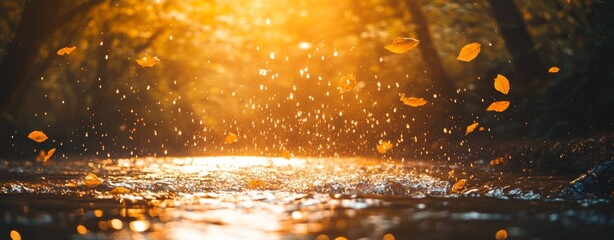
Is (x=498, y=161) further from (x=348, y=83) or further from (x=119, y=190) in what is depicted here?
(x=119, y=190)

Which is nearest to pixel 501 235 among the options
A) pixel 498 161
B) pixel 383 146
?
pixel 498 161

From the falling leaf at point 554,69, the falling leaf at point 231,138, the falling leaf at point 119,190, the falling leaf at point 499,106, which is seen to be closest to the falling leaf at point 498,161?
the falling leaf at point 499,106

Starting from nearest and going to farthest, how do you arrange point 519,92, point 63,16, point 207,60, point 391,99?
point 519,92 → point 63,16 → point 391,99 → point 207,60

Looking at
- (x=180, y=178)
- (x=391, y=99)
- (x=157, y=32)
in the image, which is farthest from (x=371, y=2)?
(x=180, y=178)

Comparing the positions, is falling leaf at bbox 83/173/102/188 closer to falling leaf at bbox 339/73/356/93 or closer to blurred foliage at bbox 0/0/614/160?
falling leaf at bbox 339/73/356/93

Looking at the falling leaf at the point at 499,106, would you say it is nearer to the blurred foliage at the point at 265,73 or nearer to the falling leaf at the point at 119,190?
the blurred foliage at the point at 265,73

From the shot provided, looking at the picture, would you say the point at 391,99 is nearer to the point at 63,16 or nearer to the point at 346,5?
the point at 346,5

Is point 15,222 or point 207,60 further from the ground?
point 207,60
